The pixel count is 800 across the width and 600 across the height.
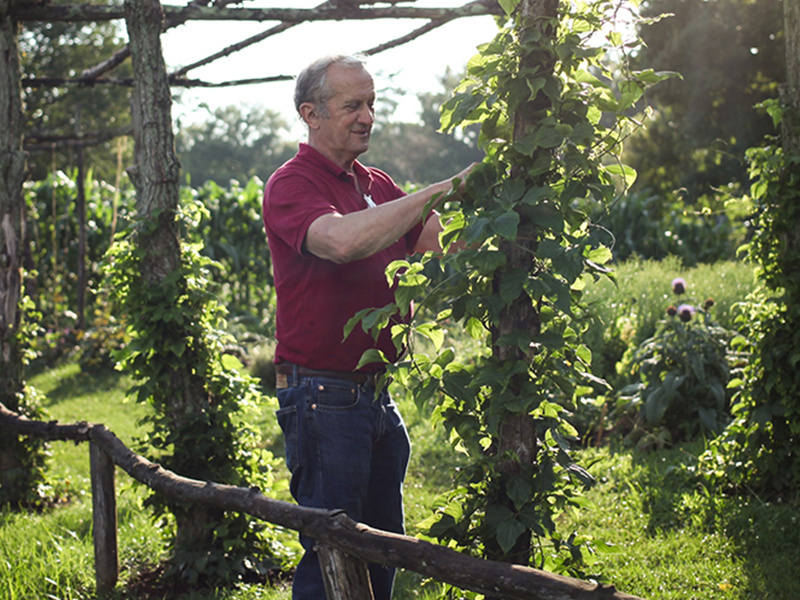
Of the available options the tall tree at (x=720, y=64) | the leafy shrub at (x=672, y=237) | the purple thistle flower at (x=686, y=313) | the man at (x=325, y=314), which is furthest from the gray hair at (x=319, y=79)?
the tall tree at (x=720, y=64)

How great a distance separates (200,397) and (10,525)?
5.16ft

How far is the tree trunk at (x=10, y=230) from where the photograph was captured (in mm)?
5395

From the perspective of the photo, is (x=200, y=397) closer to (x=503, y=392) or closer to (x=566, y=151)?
(x=503, y=392)

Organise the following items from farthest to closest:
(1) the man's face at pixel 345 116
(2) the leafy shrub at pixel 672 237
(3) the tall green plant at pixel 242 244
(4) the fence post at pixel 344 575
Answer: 1. (2) the leafy shrub at pixel 672 237
2. (3) the tall green plant at pixel 242 244
3. (1) the man's face at pixel 345 116
4. (4) the fence post at pixel 344 575

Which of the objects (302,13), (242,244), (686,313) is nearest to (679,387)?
(686,313)

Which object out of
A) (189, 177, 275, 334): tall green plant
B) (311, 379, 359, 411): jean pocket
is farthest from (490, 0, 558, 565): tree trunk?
(189, 177, 275, 334): tall green plant

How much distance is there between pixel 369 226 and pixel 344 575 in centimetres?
105

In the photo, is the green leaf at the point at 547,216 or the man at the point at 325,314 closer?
the green leaf at the point at 547,216

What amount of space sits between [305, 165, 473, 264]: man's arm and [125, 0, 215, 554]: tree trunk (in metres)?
1.92

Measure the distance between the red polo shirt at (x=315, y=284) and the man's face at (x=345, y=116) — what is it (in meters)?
0.07

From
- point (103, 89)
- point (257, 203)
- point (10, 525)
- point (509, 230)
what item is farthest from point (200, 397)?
point (103, 89)

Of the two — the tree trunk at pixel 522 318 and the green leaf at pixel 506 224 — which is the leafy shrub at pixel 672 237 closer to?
the tree trunk at pixel 522 318

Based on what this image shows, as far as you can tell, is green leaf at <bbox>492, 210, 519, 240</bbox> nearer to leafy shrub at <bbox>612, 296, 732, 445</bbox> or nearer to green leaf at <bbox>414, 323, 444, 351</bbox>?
green leaf at <bbox>414, 323, 444, 351</bbox>

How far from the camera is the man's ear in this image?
110 inches
